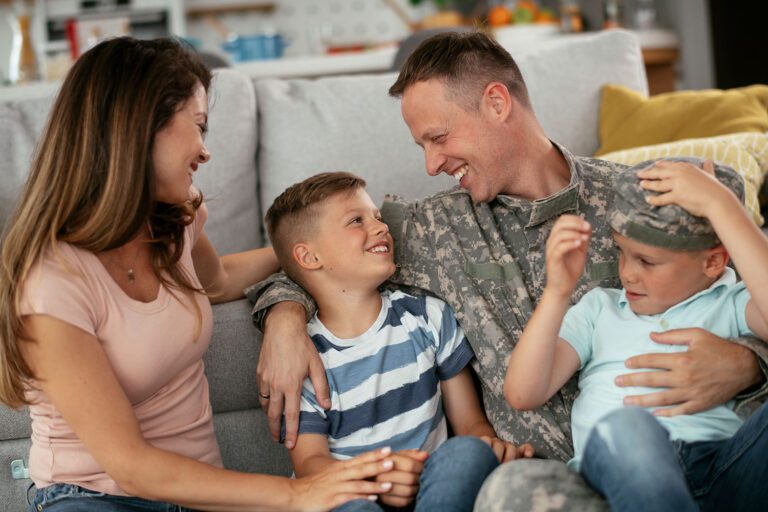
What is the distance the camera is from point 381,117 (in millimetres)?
2449

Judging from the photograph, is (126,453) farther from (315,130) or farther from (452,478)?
(315,130)

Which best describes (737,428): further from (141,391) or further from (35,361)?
(35,361)

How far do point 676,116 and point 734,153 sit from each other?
0.35 m

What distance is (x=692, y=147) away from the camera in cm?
217

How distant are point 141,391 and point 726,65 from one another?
438 centimetres

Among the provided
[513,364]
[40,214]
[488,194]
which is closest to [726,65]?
[488,194]

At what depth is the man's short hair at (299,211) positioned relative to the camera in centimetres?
177

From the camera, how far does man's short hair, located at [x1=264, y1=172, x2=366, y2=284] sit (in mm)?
1767

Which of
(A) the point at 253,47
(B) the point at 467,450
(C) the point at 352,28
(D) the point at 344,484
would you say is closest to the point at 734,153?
(B) the point at 467,450

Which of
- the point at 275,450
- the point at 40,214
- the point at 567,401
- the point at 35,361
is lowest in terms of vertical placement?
the point at 275,450

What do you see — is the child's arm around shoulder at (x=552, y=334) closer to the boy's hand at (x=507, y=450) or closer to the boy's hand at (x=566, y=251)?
the boy's hand at (x=566, y=251)

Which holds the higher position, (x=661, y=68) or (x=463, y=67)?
(x=463, y=67)

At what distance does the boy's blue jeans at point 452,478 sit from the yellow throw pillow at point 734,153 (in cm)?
102

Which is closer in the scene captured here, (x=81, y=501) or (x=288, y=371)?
(x=81, y=501)
